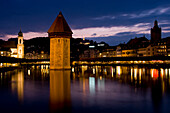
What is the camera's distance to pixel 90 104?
12.1 metres

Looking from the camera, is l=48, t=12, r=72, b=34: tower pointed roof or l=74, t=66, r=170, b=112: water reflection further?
l=48, t=12, r=72, b=34: tower pointed roof

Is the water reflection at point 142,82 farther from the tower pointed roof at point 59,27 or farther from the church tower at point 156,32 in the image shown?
the church tower at point 156,32

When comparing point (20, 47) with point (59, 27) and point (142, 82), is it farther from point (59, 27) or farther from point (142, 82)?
point (142, 82)

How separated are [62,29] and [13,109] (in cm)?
2997

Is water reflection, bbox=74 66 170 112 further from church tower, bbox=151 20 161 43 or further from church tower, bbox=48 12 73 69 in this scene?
church tower, bbox=151 20 161 43

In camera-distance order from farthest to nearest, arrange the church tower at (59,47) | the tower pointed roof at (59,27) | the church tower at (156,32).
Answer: the church tower at (156,32) → the tower pointed roof at (59,27) → the church tower at (59,47)

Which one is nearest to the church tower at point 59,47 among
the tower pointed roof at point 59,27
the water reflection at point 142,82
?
the tower pointed roof at point 59,27

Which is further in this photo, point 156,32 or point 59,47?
point 156,32

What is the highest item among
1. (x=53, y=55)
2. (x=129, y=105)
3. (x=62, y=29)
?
(x=62, y=29)

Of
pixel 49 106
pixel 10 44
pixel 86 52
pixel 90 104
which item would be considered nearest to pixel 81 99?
pixel 90 104

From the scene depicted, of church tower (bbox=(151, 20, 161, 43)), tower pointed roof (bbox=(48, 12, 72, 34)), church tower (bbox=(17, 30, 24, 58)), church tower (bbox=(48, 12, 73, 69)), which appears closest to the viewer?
church tower (bbox=(48, 12, 73, 69))

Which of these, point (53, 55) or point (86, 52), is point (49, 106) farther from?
point (86, 52)

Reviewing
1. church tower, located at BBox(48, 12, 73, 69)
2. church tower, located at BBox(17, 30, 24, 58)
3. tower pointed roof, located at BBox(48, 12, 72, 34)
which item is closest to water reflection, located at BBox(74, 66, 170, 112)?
church tower, located at BBox(48, 12, 73, 69)

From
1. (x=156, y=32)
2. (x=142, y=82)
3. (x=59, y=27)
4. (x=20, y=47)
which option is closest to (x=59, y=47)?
(x=59, y=27)
